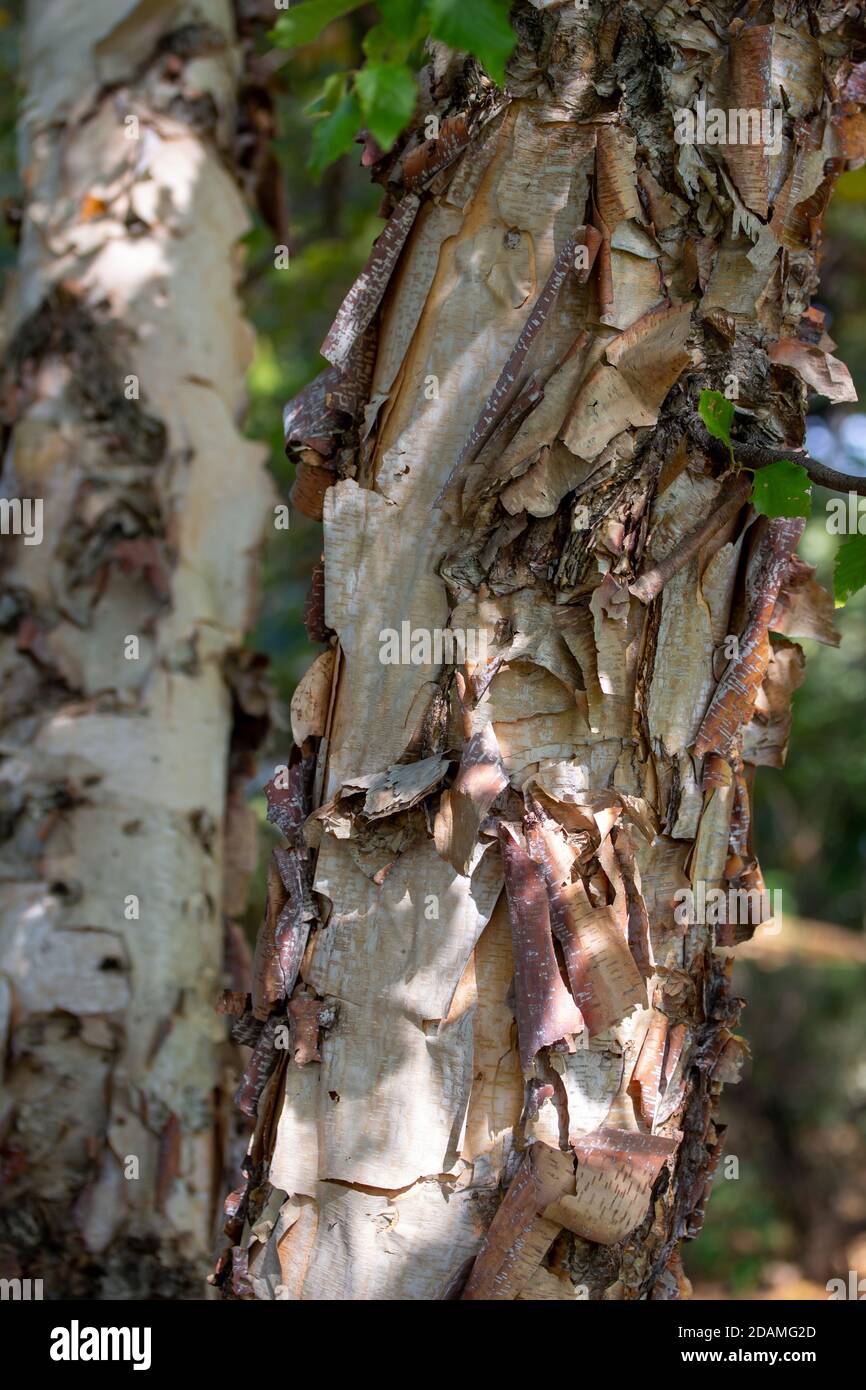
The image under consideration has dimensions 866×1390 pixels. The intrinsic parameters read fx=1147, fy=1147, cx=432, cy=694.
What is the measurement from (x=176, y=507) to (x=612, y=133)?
138cm

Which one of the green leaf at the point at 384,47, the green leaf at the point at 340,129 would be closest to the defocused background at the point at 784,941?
the green leaf at the point at 340,129

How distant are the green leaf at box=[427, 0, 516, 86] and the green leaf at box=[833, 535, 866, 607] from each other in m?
0.65

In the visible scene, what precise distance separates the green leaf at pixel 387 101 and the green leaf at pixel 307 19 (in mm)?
166

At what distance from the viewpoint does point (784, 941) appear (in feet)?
24.4

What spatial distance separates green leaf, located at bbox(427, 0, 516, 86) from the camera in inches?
41.1

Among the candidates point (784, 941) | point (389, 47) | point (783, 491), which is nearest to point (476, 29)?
point (389, 47)

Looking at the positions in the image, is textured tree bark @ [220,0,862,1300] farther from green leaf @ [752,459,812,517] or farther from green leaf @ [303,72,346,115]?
green leaf @ [303,72,346,115]

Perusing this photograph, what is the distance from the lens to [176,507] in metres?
2.32

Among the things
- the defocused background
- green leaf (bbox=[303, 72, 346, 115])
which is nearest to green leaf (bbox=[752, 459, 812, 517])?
green leaf (bbox=[303, 72, 346, 115])

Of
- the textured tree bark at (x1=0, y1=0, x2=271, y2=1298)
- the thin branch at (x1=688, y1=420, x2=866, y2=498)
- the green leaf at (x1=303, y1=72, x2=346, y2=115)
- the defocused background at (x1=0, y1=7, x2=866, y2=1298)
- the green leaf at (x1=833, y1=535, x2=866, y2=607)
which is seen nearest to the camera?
the thin branch at (x1=688, y1=420, x2=866, y2=498)

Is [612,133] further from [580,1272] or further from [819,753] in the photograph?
[819,753]

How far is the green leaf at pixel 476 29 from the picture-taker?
1.04 meters
